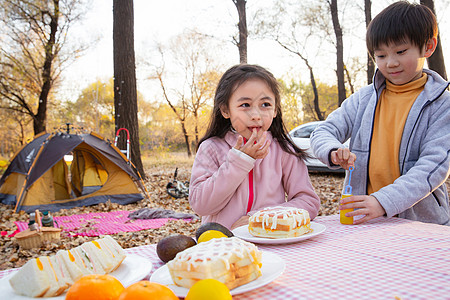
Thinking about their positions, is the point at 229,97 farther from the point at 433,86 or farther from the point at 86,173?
the point at 86,173

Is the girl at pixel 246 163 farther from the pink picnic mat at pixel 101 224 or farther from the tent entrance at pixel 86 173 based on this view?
the tent entrance at pixel 86 173

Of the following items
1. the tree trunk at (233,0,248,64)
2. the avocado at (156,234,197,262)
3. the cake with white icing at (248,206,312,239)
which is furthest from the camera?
the tree trunk at (233,0,248,64)

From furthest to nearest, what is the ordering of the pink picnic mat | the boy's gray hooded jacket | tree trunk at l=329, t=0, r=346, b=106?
1. tree trunk at l=329, t=0, r=346, b=106
2. the pink picnic mat
3. the boy's gray hooded jacket

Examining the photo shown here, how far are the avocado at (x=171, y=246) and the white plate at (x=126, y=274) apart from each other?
0.25ft

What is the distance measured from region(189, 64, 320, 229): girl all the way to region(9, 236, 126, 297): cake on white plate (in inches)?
29.9

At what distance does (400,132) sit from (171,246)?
1.36m

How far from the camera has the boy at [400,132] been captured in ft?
5.16

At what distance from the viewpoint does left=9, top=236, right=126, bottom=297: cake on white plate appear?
0.78 m

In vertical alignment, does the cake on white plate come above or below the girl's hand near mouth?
below

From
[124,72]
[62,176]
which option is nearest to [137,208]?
[62,176]

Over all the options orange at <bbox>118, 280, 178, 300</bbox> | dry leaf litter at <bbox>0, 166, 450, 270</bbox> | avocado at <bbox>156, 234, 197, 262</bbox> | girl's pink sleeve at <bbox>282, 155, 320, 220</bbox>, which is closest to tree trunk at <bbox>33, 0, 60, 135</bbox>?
dry leaf litter at <bbox>0, 166, 450, 270</bbox>

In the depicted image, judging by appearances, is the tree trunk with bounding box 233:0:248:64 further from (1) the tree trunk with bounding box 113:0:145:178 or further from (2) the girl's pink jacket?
(2) the girl's pink jacket

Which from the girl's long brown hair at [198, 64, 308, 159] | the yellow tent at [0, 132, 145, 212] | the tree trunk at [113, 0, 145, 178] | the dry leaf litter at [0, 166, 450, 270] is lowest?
the dry leaf litter at [0, 166, 450, 270]

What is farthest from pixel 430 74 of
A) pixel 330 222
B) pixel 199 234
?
pixel 199 234
